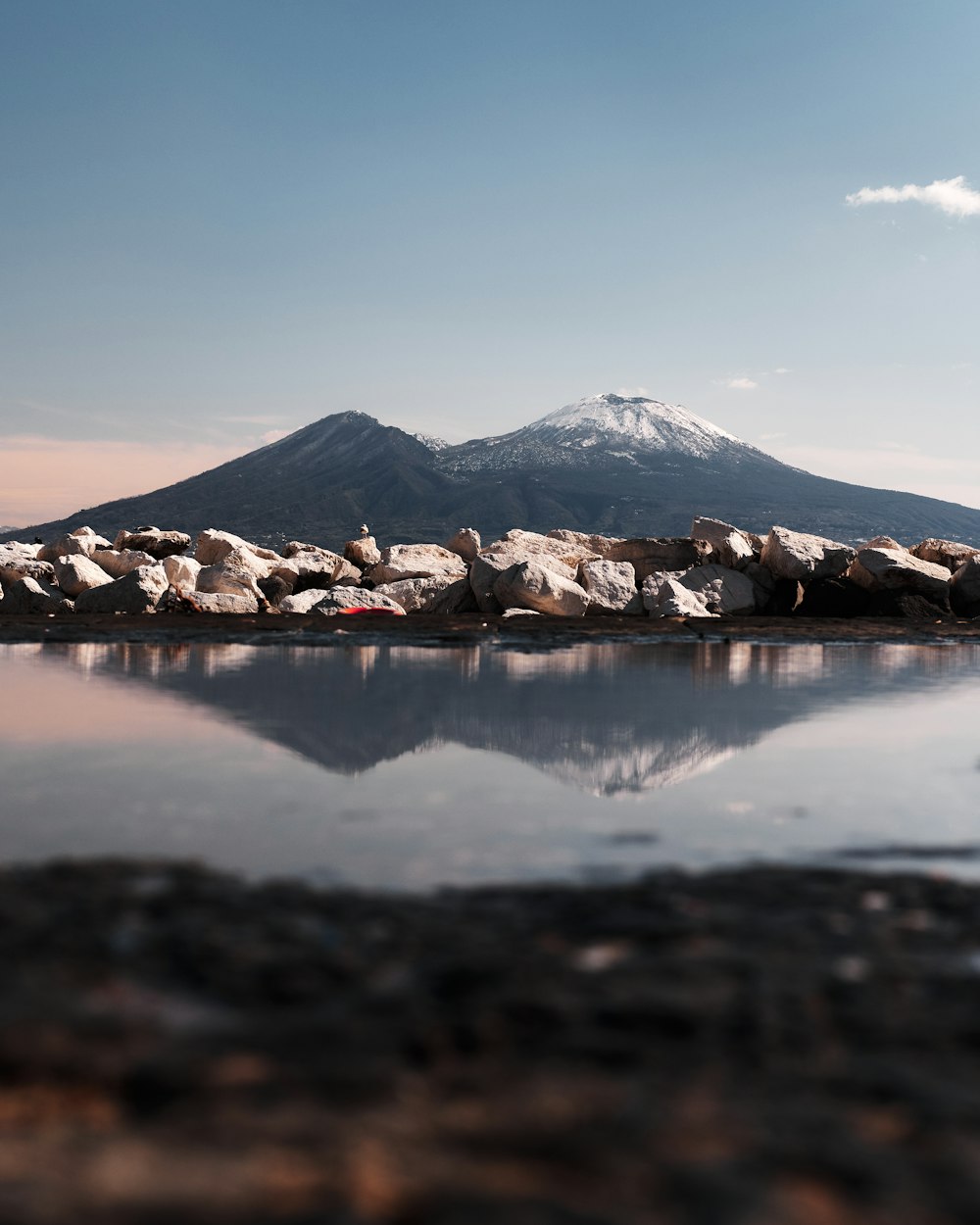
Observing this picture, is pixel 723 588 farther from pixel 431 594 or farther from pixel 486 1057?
pixel 486 1057

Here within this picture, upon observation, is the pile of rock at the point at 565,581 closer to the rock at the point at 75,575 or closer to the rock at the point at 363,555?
the rock at the point at 75,575

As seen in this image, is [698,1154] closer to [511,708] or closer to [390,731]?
[390,731]

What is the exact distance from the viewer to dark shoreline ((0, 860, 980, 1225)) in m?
1.38

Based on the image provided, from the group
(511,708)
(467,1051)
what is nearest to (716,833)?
(467,1051)

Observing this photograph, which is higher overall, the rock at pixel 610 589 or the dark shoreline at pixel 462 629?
the rock at pixel 610 589

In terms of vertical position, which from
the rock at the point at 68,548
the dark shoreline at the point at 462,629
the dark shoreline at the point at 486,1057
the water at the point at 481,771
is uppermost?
the rock at the point at 68,548

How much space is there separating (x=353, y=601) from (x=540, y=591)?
2878 mm

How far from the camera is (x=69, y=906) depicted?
251 cm

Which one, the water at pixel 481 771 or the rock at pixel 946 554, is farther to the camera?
the rock at pixel 946 554

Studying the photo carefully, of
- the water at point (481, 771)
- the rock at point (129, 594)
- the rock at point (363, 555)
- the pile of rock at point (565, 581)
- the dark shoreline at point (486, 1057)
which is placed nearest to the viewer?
the dark shoreline at point (486, 1057)

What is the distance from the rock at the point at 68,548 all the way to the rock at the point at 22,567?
0.94 meters

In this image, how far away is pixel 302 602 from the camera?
1612 cm

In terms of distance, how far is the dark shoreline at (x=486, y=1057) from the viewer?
1.38 meters

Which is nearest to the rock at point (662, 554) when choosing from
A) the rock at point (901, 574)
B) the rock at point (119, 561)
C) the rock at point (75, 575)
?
the rock at point (901, 574)
